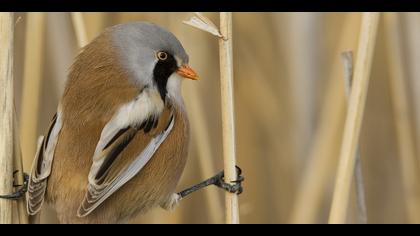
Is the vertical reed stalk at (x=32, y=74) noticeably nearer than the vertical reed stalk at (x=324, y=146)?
Yes

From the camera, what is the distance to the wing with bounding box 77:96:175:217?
6.23 ft

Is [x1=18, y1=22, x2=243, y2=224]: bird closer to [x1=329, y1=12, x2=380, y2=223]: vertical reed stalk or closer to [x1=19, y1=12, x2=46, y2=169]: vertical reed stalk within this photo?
[x1=19, y1=12, x2=46, y2=169]: vertical reed stalk

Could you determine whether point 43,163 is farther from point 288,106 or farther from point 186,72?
point 288,106

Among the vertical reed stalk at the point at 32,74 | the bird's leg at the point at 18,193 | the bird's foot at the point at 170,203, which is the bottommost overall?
the bird's foot at the point at 170,203

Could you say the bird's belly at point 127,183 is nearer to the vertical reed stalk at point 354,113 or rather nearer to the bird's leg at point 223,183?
the bird's leg at point 223,183

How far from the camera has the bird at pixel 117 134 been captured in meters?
1.94

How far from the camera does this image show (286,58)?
295 cm

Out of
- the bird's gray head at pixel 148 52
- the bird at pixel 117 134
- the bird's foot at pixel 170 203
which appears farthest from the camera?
the bird's foot at pixel 170 203

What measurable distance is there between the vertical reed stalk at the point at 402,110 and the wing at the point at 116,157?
1034 millimetres

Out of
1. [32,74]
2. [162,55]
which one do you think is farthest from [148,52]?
[32,74]

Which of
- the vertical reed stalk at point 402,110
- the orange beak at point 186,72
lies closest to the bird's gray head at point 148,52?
the orange beak at point 186,72

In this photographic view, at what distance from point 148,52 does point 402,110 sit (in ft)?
3.66

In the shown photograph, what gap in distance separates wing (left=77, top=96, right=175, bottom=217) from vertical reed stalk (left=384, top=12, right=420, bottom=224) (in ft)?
3.39

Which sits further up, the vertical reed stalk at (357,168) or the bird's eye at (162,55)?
the bird's eye at (162,55)
